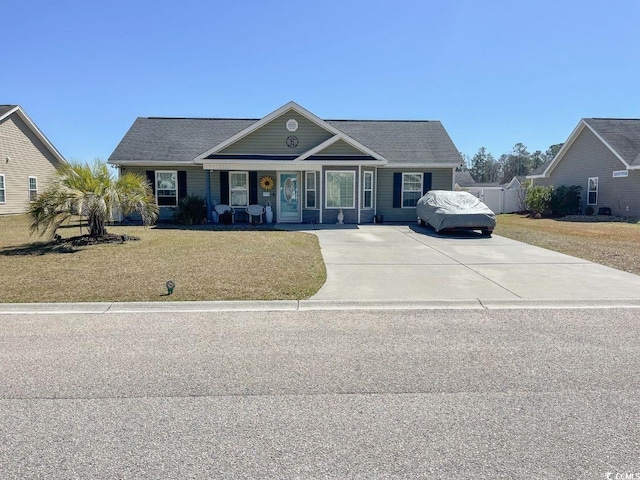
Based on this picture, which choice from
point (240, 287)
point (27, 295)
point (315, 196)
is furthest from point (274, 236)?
point (27, 295)

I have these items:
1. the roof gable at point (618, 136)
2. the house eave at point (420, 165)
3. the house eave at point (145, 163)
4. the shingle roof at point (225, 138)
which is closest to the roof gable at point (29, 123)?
the shingle roof at point (225, 138)

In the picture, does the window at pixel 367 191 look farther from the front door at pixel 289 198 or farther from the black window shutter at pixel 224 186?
the black window shutter at pixel 224 186

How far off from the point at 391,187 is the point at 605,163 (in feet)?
45.2

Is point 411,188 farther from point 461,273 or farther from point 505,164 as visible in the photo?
point 505,164

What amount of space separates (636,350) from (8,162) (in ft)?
97.3

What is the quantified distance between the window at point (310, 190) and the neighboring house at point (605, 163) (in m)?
16.6

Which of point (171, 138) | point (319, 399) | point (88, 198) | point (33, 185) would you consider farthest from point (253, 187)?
point (319, 399)

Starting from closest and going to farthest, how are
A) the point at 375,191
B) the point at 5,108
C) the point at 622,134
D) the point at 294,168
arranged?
the point at 294,168
the point at 375,191
the point at 5,108
the point at 622,134

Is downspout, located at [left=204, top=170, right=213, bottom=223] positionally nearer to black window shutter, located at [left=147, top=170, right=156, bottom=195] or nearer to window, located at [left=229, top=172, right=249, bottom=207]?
window, located at [left=229, top=172, right=249, bottom=207]

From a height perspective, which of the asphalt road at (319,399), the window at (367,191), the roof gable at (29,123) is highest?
the roof gable at (29,123)

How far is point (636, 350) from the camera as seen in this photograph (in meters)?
4.71

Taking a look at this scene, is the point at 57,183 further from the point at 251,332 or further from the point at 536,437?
the point at 536,437

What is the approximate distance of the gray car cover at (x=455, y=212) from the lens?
1529cm

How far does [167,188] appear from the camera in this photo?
20359 mm
